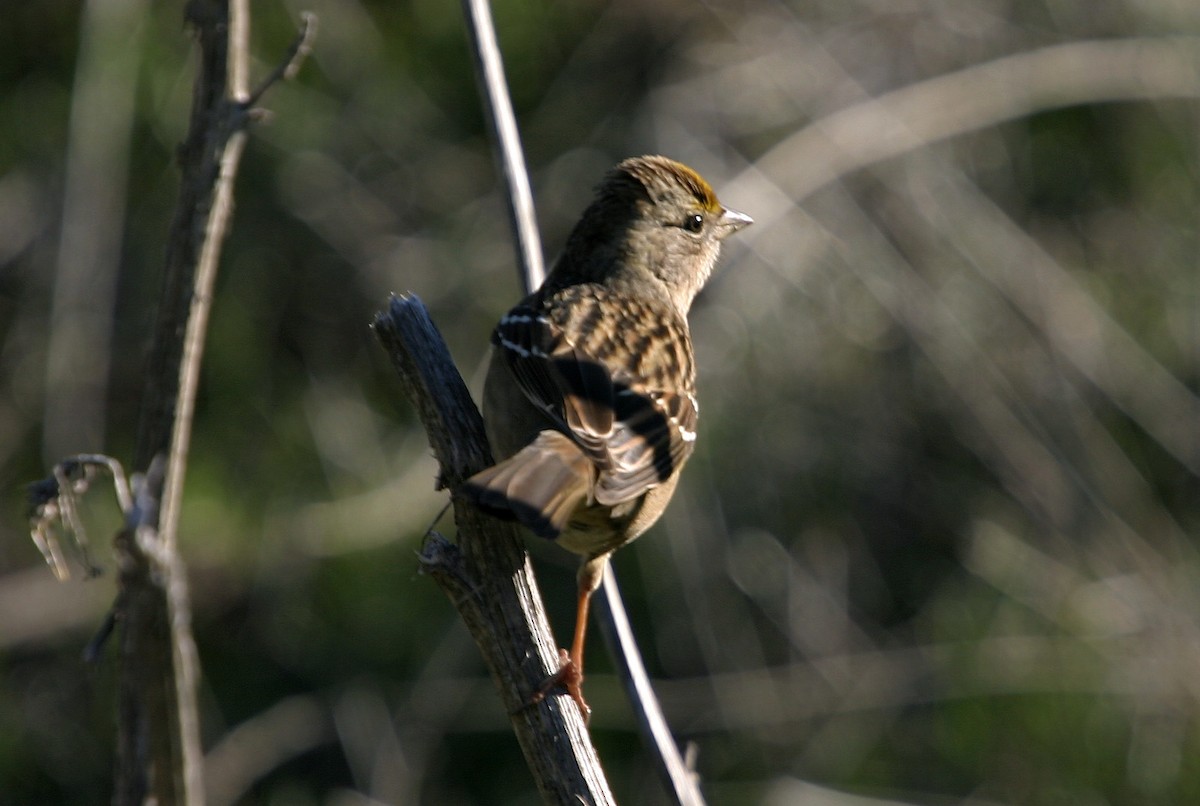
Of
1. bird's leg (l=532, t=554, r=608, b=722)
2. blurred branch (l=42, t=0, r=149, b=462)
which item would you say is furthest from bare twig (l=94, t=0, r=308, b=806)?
blurred branch (l=42, t=0, r=149, b=462)

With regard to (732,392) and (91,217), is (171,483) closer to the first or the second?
(91,217)

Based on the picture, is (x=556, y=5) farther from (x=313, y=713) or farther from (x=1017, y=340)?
(x=313, y=713)

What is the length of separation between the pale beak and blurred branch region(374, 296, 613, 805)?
1.88 m

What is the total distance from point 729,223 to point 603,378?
3.87 feet

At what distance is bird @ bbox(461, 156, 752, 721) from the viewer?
8.74 ft

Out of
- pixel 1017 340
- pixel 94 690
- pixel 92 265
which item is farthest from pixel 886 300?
pixel 94 690

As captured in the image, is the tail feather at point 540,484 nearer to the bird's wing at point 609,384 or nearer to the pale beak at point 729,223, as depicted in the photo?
the bird's wing at point 609,384

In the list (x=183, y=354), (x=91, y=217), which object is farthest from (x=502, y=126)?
(x=91, y=217)

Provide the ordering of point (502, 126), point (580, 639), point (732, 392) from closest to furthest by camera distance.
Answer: point (502, 126)
point (580, 639)
point (732, 392)

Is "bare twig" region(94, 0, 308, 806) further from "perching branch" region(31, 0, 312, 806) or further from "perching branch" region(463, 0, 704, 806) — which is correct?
"perching branch" region(463, 0, 704, 806)

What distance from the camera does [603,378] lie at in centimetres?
322

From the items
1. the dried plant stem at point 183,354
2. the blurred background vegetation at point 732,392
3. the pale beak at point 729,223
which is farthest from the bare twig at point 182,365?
the blurred background vegetation at point 732,392

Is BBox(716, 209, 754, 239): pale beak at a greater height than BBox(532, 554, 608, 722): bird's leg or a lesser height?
greater

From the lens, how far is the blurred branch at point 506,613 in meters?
2.16
